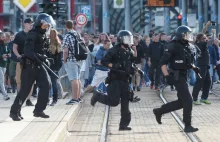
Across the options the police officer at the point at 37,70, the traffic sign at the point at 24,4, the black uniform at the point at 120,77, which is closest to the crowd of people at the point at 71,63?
the police officer at the point at 37,70

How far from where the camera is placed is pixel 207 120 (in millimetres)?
16891

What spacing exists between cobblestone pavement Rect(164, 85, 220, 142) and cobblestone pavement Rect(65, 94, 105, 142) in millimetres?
1822

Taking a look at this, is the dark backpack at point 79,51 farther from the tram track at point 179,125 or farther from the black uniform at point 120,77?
the black uniform at point 120,77

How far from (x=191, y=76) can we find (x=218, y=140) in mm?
14793

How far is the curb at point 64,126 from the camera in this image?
12.5 m

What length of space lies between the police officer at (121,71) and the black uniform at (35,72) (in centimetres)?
119

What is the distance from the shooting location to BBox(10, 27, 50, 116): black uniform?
14047 millimetres

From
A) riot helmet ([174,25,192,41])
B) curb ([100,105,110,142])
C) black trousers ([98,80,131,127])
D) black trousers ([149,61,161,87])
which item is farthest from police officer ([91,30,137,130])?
black trousers ([149,61,161,87])

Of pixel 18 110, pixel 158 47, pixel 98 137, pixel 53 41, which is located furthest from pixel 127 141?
pixel 158 47

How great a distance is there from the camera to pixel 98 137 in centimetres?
1420

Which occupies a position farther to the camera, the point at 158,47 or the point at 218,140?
the point at 158,47

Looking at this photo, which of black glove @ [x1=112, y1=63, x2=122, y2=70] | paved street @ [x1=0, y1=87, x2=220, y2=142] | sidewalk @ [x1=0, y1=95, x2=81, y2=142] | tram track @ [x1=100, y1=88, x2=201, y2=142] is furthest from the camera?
black glove @ [x1=112, y1=63, x2=122, y2=70]

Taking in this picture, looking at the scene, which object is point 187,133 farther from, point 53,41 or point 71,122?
point 53,41

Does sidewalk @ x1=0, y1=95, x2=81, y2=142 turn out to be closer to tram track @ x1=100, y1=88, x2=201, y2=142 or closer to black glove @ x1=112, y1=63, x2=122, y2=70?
tram track @ x1=100, y1=88, x2=201, y2=142
